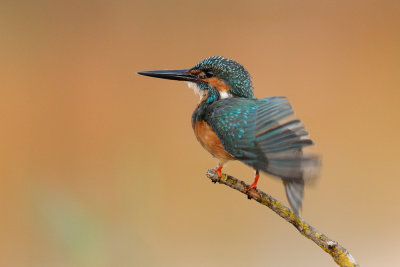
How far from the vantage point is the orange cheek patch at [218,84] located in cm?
116

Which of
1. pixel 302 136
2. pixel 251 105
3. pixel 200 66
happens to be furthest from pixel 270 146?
pixel 200 66

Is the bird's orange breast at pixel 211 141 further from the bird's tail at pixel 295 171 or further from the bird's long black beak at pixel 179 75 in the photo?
the bird's tail at pixel 295 171

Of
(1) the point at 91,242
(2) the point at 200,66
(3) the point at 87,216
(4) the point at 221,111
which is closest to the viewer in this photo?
(4) the point at 221,111

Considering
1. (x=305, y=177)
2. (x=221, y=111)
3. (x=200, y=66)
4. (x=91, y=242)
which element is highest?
(x=200, y=66)

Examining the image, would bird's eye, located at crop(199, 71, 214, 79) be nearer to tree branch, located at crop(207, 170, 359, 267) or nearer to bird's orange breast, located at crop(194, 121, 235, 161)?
bird's orange breast, located at crop(194, 121, 235, 161)

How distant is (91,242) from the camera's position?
2.29 m

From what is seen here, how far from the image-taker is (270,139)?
2.30 feet

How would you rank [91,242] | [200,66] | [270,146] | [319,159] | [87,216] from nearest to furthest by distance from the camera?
1. [319,159]
2. [270,146]
3. [200,66]
4. [91,242]
5. [87,216]

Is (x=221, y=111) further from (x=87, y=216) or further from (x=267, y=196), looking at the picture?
(x=87, y=216)

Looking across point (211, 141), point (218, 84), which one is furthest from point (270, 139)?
point (218, 84)

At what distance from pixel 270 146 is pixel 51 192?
2.23 meters

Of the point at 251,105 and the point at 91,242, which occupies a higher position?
the point at 251,105

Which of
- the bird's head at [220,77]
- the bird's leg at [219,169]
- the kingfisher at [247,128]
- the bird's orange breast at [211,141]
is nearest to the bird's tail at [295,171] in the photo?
the kingfisher at [247,128]

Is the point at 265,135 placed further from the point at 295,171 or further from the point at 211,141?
the point at 211,141
